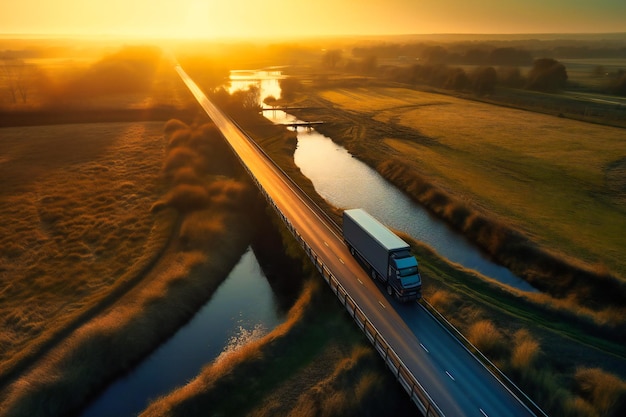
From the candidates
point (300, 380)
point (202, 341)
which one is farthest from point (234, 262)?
point (300, 380)

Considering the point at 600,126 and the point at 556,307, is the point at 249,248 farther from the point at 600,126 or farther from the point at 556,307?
the point at 600,126

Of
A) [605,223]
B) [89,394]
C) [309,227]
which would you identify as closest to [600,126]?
[605,223]

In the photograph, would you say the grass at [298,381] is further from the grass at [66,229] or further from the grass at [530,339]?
the grass at [66,229]

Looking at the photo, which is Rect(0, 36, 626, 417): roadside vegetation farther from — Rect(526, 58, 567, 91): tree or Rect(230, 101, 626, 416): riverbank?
Rect(526, 58, 567, 91): tree

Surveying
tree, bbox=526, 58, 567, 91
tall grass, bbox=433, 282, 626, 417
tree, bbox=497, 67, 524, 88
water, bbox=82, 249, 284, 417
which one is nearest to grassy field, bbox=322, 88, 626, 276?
tall grass, bbox=433, 282, 626, 417

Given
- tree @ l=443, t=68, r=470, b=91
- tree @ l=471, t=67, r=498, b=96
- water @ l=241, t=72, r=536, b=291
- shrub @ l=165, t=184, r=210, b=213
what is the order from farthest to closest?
tree @ l=443, t=68, r=470, b=91 → tree @ l=471, t=67, r=498, b=96 → shrub @ l=165, t=184, r=210, b=213 → water @ l=241, t=72, r=536, b=291

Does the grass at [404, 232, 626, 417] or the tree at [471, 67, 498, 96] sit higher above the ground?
the tree at [471, 67, 498, 96]
